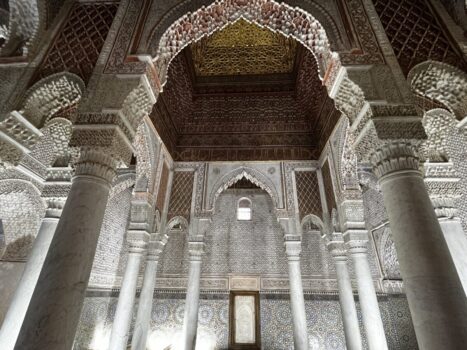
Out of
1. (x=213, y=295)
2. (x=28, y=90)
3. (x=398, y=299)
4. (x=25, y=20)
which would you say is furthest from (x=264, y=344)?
(x=25, y=20)

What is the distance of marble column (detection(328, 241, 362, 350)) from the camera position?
20.7 ft

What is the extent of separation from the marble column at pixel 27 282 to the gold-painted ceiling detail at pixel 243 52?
5538 mm

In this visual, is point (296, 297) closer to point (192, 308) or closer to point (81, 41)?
point (192, 308)

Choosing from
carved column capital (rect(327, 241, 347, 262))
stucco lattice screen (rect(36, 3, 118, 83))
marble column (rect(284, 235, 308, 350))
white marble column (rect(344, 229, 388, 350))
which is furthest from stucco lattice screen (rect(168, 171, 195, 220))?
stucco lattice screen (rect(36, 3, 118, 83))

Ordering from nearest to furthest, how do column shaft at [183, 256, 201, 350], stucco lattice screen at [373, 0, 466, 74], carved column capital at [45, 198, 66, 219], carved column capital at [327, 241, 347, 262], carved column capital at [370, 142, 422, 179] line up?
carved column capital at [370, 142, 422, 179] < stucco lattice screen at [373, 0, 466, 74] < carved column capital at [45, 198, 66, 219] < column shaft at [183, 256, 201, 350] < carved column capital at [327, 241, 347, 262]

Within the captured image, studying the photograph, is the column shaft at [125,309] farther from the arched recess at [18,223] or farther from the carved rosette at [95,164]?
the carved rosette at [95,164]

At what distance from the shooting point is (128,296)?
Result: 6262 millimetres

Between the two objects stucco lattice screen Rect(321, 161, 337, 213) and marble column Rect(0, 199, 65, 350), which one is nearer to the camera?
marble column Rect(0, 199, 65, 350)

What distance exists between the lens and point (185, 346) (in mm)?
6387

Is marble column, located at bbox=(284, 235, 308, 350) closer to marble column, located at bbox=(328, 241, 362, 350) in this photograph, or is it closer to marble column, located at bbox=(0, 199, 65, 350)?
marble column, located at bbox=(328, 241, 362, 350)

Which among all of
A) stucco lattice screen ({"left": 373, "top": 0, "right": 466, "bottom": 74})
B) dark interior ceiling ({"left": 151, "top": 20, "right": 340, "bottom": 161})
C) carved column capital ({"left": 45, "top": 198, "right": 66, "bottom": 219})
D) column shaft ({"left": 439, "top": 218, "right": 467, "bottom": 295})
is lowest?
column shaft ({"left": 439, "top": 218, "right": 467, "bottom": 295})

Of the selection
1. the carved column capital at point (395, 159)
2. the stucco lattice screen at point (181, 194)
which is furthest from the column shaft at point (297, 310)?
the carved column capital at point (395, 159)

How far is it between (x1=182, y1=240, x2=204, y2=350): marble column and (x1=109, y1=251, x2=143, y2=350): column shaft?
125 cm

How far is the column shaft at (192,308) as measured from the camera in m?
6.48
